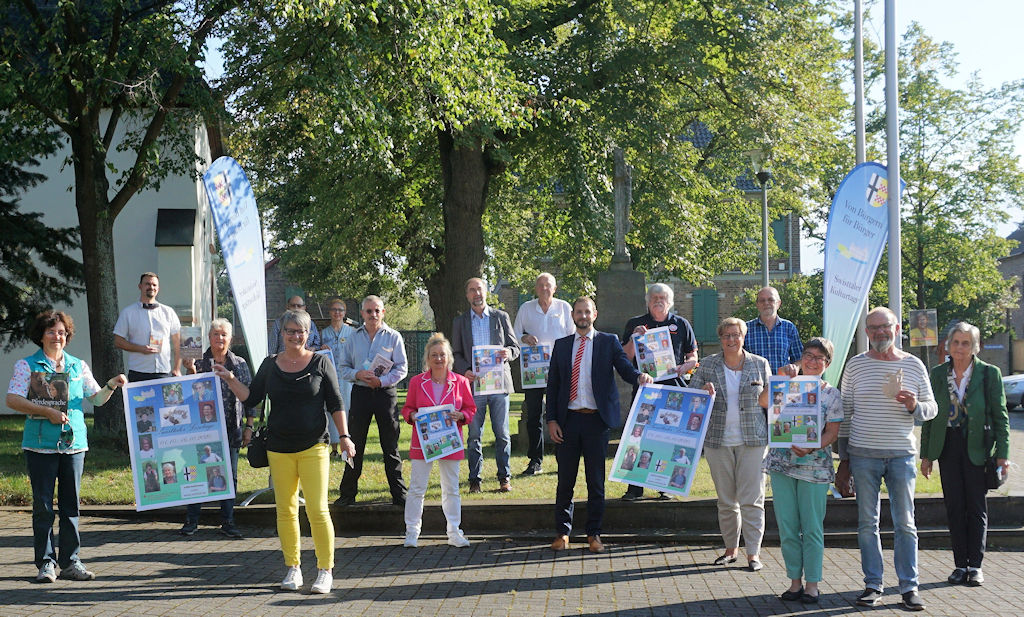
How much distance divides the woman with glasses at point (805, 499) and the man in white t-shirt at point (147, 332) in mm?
5898

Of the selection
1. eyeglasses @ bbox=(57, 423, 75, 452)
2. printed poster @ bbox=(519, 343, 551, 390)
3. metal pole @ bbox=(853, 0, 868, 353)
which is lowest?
eyeglasses @ bbox=(57, 423, 75, 452)

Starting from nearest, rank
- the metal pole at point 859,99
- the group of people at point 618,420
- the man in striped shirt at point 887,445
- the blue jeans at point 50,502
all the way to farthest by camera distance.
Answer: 1. the man in striped shirt at point 887,445
2. the group of people at point 618,420
3. the blue jeans at point 50,502
4. the metal pole at point 859,99

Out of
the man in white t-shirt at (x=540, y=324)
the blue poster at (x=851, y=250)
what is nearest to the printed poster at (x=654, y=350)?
the man in white t-shirt at (x=540, y=324)

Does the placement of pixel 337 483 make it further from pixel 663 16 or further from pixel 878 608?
pixel 663 16

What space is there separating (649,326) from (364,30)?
21.0 feet

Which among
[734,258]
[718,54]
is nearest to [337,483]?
[718,54]

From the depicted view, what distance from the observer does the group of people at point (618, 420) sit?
667cm

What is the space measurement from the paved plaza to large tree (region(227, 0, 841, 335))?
6.78 metres

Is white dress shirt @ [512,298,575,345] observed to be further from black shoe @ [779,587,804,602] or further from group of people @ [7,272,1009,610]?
black shoe @ [779,587,804,602]

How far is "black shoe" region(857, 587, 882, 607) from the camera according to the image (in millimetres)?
6508

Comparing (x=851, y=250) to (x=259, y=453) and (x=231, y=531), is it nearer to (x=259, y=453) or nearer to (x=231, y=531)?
(x=259, y=453)

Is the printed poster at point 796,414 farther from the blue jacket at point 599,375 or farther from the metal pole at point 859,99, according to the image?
the metal pole at point 859,99

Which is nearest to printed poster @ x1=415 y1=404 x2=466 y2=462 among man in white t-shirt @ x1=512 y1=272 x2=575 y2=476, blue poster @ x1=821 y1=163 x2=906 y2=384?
man in white t-shirt @ x1=512 y1=272 x2=575 y2=476

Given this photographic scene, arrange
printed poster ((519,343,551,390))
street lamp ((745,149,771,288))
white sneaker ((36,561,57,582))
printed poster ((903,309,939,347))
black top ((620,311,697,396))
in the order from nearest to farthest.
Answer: white sneaker ((36,561,57,582))
black top ((620,311,697,396))
printed poster ((519,343,551,390))
printed poster ((903,309,939,347))
street lamp ((745,149,771,288))
